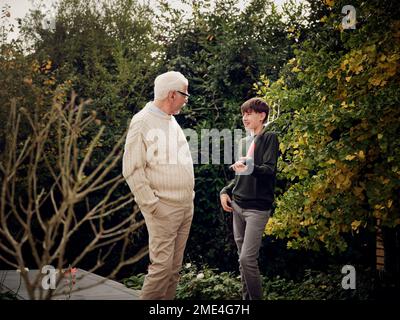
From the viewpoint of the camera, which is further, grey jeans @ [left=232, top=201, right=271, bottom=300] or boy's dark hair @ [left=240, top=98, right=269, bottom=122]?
boy's dark hair @ [left=240, top=98, right=269, bottom=122]

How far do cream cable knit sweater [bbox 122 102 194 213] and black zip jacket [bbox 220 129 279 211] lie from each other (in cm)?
53

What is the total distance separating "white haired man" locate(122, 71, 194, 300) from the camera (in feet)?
12.3

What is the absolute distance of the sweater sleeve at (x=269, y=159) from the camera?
4.21m

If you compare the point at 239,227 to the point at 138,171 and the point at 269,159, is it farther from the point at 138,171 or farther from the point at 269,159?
the point at 138,171

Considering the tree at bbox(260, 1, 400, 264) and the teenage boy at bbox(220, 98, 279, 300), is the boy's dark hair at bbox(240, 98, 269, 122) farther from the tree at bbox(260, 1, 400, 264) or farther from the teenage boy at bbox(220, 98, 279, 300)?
the tree at bbox(260, 1, 400, 264)

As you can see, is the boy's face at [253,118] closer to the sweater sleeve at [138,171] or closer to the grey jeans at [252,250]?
the grey jeans at [252,250]

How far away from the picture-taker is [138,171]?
3734mm

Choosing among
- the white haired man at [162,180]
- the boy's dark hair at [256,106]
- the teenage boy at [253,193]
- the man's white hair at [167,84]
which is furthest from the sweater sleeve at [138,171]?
the boy's dark hair at [256,106]

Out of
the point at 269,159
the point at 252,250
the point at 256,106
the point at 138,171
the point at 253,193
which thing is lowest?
the point at 252,250

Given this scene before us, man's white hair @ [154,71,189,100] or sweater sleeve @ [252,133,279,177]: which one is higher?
man's white hair @ [154,71,189,100]

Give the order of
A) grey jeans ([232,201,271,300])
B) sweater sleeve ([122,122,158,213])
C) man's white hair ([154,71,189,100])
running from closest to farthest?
sweater sleeve ([122,122,158,213]), man's white hair ([154,71,189,100]), grey jeans ([232,201,271,300])

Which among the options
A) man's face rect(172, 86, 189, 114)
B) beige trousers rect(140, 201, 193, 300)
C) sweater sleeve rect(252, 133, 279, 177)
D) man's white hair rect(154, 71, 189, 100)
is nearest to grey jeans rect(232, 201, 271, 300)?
sweater sleeve rect(252, 133, 279, 177)

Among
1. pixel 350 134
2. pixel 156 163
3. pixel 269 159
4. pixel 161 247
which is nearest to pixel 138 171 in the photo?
pixel 156 163

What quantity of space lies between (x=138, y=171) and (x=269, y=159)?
1.09 m
